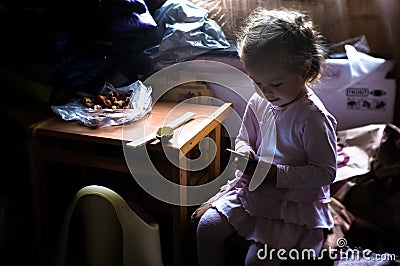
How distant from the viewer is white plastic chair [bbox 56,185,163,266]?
1.30 metres

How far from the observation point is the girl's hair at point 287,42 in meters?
1.08

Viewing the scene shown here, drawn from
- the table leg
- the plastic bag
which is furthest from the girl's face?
the table leg

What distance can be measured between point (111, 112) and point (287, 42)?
63 cm

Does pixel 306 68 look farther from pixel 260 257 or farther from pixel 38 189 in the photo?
pixel 38 189

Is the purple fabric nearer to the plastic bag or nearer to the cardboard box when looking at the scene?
the plastic bag

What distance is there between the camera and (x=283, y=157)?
3.88 feet

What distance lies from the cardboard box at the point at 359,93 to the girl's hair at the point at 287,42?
43cm

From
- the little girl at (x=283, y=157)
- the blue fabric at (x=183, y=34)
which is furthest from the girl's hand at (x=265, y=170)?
the blue fabric at (x=183, y=34)

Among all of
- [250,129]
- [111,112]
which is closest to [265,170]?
[250,129]

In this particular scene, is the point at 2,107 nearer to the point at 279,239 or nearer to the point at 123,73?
the point at 123,73

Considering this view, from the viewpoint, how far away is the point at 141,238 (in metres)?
1.31

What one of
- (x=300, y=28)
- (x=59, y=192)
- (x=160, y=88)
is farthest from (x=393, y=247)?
(x=59, y=192)

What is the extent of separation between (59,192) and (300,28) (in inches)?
44.5

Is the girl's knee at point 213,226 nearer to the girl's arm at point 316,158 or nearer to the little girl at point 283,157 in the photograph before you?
the little girl at point 283,157
